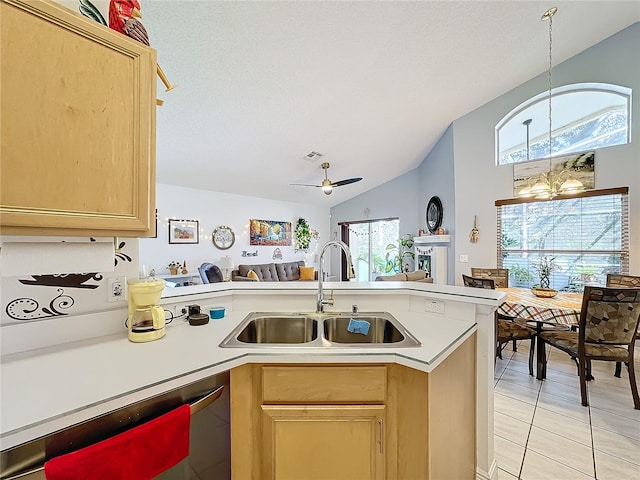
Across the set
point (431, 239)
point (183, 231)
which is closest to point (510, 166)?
point (431, 239)

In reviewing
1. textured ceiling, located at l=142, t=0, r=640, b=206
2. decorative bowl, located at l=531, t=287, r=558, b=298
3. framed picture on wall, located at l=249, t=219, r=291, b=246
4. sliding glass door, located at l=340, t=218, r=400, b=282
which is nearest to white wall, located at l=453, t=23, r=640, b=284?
textured ceiling, located at l=142, t=0, r=640, b=206

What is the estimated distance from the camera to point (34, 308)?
1.08 metres

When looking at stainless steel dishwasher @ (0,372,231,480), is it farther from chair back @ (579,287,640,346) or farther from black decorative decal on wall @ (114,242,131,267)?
chair back @ (579,287,640,346)

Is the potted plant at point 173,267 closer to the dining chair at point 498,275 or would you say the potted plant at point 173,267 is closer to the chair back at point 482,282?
the chair back at point 482,282

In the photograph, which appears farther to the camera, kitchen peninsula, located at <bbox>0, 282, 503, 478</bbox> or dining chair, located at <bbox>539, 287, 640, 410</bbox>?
dining chair, located at <bbox>539, 287, 640, 410</bbox>

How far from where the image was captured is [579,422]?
Answer: 1.95 meters

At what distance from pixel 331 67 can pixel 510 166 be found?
3318mm

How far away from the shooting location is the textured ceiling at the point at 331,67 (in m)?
2.26

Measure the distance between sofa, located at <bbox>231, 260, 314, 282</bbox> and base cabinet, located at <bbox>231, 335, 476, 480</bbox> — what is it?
4592 millimetres

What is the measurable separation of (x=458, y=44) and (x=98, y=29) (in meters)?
3.27

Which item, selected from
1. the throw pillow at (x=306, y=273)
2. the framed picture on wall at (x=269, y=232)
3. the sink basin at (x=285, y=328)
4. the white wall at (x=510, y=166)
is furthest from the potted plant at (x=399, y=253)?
the sink basin at (x=285, y=328)

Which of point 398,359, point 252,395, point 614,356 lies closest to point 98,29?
point 252,395

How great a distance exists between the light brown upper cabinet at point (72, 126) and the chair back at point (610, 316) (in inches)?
119

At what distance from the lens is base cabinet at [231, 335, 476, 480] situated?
3.39 ft
